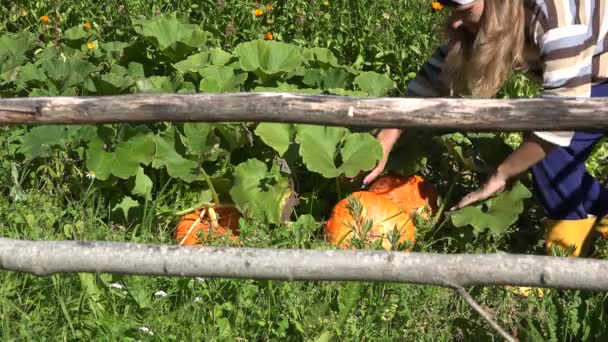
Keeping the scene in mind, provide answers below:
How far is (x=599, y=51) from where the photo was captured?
3.90 m

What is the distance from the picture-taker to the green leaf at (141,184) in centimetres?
430

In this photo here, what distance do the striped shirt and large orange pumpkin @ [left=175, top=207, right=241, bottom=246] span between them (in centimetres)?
125

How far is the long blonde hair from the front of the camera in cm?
366

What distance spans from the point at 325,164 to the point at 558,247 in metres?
0.93

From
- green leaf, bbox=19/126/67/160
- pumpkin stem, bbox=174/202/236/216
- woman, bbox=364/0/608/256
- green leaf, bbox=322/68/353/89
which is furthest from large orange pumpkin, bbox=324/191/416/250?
green leaf, bbox=19/126/67/160

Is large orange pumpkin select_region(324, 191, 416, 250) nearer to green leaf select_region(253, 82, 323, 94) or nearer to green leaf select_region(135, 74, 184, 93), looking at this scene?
green leaf select_region(253, 82, 323, 94)

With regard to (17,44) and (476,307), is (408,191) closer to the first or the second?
(476,307)

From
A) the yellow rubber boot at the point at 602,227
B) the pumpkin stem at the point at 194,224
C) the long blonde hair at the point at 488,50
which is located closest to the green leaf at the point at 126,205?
the pumpkin stem at the point at 194,224

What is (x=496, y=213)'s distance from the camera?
4.09 metres

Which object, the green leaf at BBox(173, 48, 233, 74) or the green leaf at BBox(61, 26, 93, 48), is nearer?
the green leaf at BBox(173, 48, 233, 74)

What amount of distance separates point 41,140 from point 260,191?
0.92 m

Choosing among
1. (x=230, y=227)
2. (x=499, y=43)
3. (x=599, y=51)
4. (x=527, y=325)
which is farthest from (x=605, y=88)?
(x=230, y=227)

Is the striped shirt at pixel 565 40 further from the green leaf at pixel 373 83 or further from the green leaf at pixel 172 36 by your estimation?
the green leaf at pixel 172 36

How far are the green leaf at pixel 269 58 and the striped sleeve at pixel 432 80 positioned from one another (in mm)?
569
